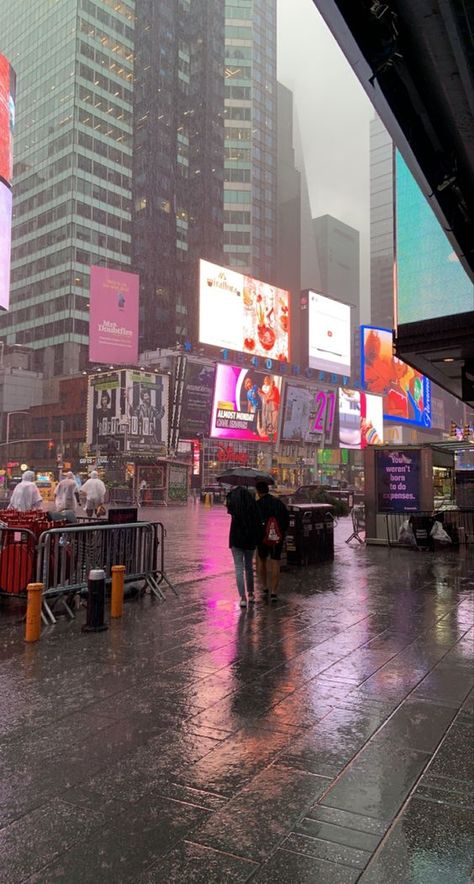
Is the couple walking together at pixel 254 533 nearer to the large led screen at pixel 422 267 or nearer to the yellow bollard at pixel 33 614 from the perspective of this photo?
the yellow bollard at pixel 33 614

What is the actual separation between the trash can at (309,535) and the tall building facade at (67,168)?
274 ft

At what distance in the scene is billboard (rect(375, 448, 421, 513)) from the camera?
16.5m

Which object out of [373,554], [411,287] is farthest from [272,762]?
[373,554]

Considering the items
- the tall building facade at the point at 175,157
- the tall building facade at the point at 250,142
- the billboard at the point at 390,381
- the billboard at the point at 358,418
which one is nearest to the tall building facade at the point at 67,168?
the tall building facade at the point at 175,157

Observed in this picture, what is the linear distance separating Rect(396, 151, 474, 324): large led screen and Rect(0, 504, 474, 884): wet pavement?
17.4 ft

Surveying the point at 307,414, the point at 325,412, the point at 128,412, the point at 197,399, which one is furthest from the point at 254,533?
the point at 325,412

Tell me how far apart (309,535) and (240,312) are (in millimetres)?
57016

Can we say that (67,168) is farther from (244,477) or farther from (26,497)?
(244,477)

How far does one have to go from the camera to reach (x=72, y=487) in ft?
59.1

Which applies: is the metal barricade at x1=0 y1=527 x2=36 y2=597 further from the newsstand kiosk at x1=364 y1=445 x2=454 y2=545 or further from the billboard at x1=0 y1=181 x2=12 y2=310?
the billboard at x1=0 y1=181 x2=12 y2=310

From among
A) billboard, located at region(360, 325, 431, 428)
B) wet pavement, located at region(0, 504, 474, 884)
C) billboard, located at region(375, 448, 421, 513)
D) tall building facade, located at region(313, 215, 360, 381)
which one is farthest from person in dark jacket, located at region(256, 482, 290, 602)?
tall building facade, located at region(313, 215, 360, 381)

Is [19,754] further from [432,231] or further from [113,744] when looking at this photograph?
[432,231]

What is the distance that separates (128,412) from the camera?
196 ft

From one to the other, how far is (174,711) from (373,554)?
11.5 metres
